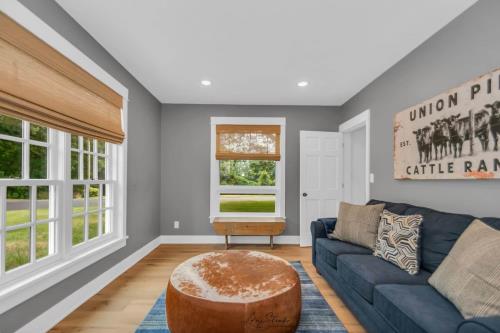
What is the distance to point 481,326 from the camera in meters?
0.87

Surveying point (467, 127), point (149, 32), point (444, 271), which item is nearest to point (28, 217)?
point (149, 32)

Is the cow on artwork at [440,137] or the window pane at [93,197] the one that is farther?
the window pane at [93,197]

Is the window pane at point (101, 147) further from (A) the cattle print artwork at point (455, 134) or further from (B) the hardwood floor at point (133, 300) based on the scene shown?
(A) the cattle print artwork at point (455, 134)

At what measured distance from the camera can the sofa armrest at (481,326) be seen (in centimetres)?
85

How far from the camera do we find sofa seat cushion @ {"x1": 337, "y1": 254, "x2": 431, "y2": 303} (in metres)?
1.67

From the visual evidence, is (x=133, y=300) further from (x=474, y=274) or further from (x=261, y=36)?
(x=261, y=36)

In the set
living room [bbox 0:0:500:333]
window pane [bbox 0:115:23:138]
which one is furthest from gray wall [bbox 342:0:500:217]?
window pane [bbox 0:115:23:138]

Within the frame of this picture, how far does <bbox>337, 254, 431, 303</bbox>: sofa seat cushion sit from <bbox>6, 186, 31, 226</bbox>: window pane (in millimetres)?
2501

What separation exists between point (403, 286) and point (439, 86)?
1.72 m

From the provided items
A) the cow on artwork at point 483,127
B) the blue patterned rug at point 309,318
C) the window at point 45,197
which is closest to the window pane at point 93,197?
the window at point 45,197

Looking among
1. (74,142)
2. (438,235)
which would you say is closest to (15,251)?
(74,142)

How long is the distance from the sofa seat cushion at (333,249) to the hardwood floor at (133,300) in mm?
→ 338

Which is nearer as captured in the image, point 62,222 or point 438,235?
point 438,235

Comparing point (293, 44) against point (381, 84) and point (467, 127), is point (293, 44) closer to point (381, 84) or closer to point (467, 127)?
point (381, 84)
